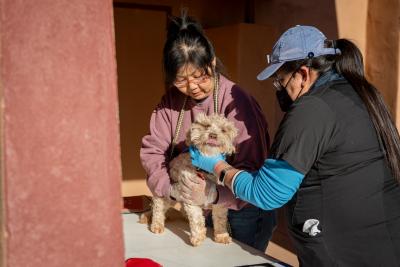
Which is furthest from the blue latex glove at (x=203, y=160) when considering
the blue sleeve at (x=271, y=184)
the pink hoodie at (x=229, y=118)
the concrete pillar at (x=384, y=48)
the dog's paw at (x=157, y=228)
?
the concrete pillar at (x=384, y=48)

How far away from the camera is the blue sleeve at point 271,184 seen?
5.57ft

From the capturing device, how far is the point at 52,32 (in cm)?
124

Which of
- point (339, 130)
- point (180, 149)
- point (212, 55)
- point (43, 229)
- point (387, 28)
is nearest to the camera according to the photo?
point (43, 229)

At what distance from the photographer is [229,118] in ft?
7.72

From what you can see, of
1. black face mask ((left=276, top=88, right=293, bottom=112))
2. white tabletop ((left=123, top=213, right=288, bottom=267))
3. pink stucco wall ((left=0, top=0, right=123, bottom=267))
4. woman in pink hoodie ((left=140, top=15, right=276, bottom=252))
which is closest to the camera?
pink stucco wall ((left=0, top=0, right=123, bottom=267))

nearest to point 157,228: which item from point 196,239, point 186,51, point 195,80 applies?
point 196,239

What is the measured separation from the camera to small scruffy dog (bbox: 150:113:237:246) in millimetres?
2207

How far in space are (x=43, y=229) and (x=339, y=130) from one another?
103 cm

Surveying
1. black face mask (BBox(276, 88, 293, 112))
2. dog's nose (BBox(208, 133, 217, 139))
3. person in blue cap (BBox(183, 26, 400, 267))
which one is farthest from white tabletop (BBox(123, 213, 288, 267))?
black face mask (BBox(276, 88, 293, 112))

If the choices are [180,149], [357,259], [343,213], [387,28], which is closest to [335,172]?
[343,213]

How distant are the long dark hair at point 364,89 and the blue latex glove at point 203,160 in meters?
0.54

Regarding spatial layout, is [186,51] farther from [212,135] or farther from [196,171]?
[196,171]

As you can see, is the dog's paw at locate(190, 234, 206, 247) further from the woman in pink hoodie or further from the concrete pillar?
the concrete pillar

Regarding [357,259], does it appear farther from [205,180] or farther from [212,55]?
[212,55]
